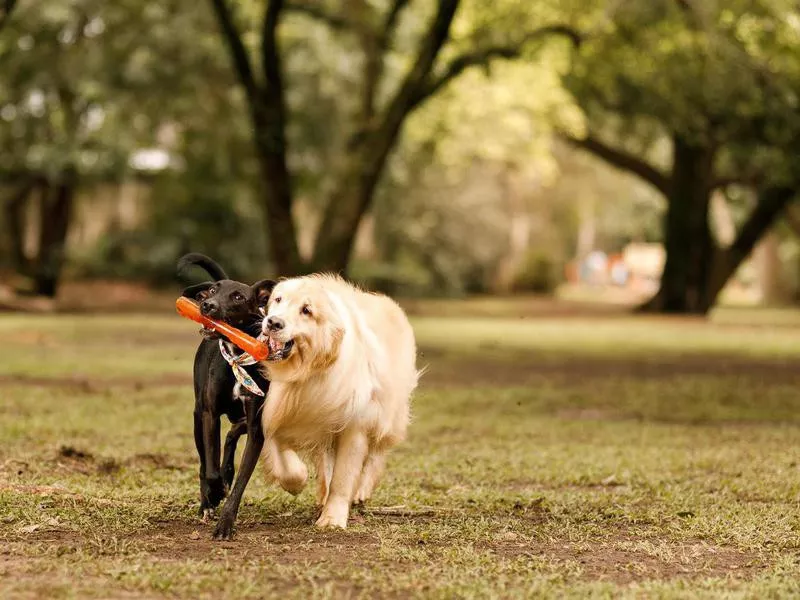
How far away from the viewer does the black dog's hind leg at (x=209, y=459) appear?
7078mm

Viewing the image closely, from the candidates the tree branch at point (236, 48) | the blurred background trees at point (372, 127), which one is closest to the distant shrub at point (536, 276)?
the blurred background trees at point (372, 127)

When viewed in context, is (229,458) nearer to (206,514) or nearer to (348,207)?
(206,514)

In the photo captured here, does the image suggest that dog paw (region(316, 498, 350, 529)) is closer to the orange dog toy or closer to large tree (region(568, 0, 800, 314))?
the orange dog toy

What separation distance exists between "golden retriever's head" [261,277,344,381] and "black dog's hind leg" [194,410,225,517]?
25.3 inches

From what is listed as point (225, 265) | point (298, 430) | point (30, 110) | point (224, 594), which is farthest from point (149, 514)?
point (225, 265)

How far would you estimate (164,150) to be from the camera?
4212cm

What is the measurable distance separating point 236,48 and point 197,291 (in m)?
14.8

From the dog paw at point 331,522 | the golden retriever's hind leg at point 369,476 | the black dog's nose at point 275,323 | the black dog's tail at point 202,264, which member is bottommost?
the dog paw at point 331,522

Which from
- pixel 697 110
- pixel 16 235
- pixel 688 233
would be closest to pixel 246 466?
pixel 697 110

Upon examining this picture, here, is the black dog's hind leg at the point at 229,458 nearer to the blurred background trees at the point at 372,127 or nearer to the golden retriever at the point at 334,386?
the golden retriever at the point at 334,386

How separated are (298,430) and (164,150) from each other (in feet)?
119

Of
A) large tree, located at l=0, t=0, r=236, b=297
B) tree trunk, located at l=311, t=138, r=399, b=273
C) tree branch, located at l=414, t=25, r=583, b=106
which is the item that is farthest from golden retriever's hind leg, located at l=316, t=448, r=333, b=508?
large tree, located at l=0, t=0, r=236, b=297

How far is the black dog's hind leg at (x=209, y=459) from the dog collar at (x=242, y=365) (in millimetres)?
350

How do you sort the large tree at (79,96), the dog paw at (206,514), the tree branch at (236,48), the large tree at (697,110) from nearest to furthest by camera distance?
1. the dog paw at (206,514)
2. the tree branch at (236,48)
3. the large tree at (697,110)
4. the large tree at (79,96)
